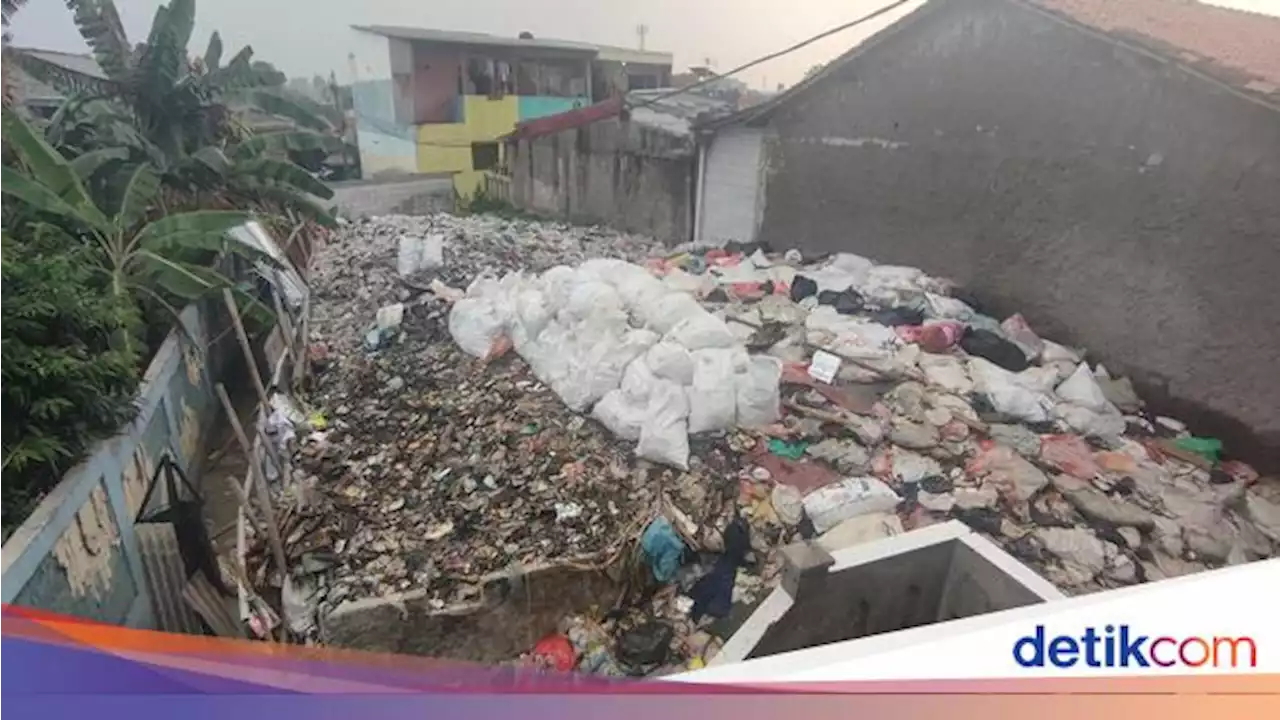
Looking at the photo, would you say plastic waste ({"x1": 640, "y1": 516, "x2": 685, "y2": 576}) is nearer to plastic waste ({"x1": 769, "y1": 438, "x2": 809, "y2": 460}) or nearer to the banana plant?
plastic waste ({"x1": 769, "y1": 438, "x2": 809, "y2": 460})

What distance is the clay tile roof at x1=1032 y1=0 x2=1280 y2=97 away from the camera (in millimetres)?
4792

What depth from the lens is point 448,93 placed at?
53.4ft

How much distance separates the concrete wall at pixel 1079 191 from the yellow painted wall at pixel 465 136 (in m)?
10.1

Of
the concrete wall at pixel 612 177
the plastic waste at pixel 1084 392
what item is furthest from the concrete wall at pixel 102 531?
the concrete wall at pixel 612 177

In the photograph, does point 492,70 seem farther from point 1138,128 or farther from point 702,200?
point 1138,128

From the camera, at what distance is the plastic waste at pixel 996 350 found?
215 inches

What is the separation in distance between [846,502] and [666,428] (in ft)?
3.78

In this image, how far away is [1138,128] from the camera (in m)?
5.33

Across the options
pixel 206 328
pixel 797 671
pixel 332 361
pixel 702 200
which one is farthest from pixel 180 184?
pixel 797 671

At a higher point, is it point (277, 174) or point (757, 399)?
point (277, 174)

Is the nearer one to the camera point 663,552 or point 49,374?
point 49,374

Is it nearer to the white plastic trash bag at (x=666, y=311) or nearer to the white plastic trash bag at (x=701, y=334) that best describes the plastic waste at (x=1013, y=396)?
the white plastic trash bag at (x=701, y=334)

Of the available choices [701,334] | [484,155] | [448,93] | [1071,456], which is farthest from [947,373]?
[448,93]

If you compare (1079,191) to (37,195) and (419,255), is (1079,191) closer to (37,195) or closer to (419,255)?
(419,255)
